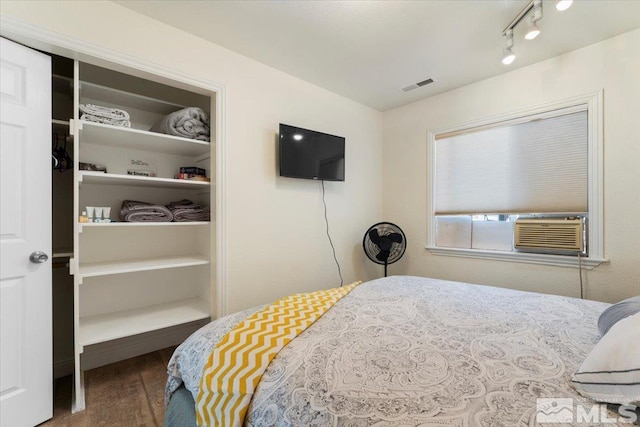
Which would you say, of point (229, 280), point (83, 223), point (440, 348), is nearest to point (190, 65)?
point (83, 223)

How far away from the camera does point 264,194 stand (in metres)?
2.39

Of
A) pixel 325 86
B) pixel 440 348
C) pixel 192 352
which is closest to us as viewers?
pixel 440 348

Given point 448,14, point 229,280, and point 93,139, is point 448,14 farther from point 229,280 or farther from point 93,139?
point 93,139


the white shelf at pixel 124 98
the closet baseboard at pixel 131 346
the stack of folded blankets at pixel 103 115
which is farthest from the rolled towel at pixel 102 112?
the closet baseboard at pixel 131 346

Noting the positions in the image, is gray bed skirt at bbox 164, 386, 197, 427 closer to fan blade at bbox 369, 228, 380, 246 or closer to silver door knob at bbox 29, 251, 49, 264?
silver door knob at bbox 29, 251, 49, 264

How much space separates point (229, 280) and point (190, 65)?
5.22 feet

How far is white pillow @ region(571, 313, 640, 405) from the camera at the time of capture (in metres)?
0.66

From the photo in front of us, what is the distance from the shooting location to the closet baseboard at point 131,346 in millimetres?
2070

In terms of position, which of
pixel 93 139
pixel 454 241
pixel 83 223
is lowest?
pixel 454 241

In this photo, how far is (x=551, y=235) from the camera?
7.18 ft

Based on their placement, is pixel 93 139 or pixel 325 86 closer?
pixel 93 139

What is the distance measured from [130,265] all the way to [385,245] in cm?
215

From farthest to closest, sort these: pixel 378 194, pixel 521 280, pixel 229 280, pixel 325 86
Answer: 1. pixel 378 194
2. pixel 325 86
3. pixel 521 280
4. pixel 229 280

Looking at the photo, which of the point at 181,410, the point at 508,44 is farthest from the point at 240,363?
the point at 508,44
